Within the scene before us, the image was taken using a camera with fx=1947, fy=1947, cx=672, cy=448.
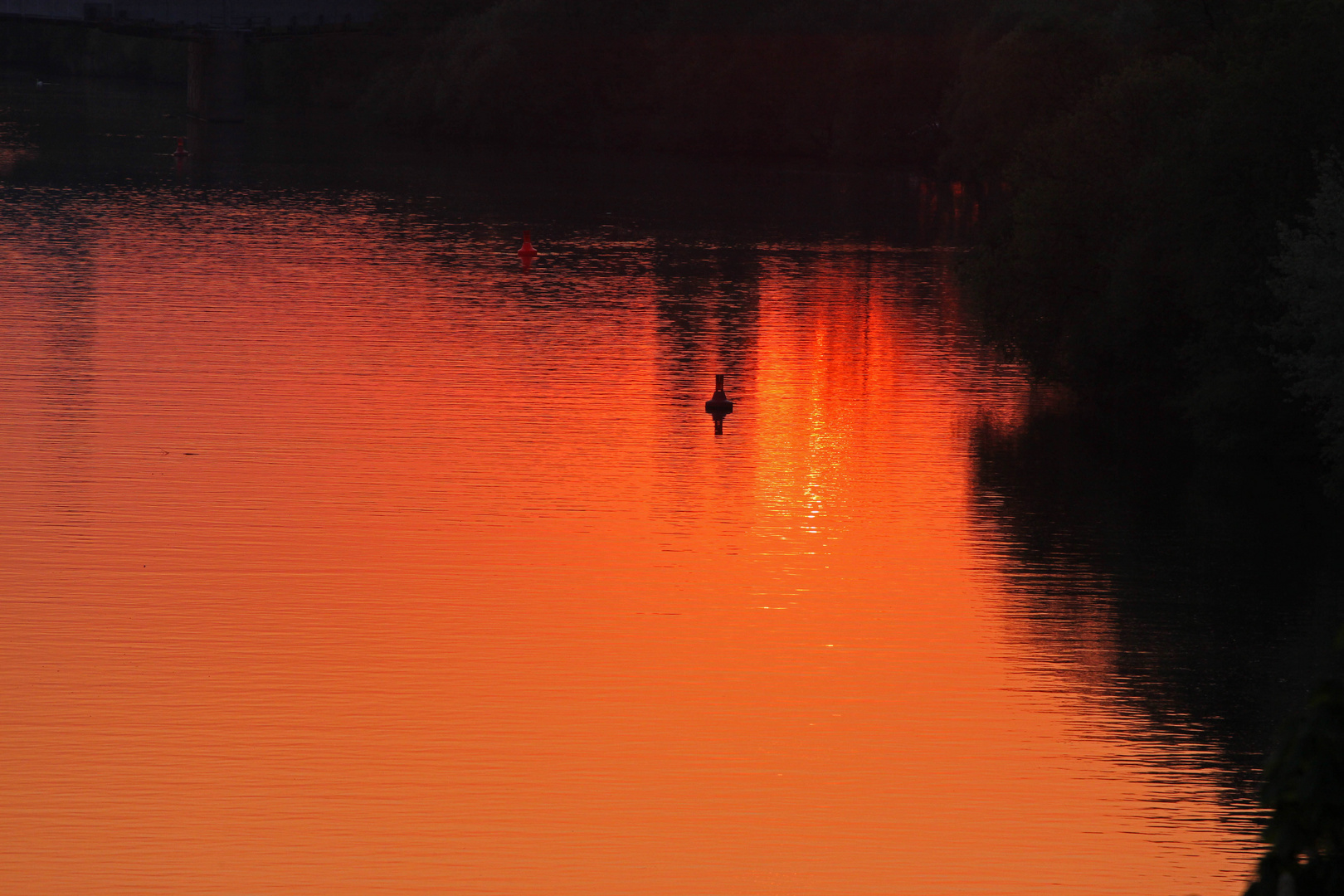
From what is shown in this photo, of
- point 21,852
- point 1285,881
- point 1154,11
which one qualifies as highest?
point 1154,11

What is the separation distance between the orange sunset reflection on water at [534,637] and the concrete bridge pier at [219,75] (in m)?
95.9

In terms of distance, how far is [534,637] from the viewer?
931 inches

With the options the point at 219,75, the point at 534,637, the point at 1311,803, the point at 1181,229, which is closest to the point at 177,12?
the point at 219,75

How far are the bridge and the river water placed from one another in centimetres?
9090

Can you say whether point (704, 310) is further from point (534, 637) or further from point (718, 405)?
point (534, 637)

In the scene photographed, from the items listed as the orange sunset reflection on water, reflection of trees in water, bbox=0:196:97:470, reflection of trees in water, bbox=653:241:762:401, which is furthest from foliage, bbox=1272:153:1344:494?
reflection of trees in water, bbox=0:196:97:470

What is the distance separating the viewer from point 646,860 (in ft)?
56.0

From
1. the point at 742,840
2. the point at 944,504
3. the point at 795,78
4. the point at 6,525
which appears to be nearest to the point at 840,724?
the point at 742,840

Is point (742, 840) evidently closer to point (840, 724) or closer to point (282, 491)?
point (840, 724)

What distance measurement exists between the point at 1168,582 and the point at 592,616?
8.57m

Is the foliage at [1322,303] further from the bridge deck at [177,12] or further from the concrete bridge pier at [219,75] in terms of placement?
the bridge deck at [177,12]

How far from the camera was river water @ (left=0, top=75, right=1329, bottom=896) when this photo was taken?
690 inches

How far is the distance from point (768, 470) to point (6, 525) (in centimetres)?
1279

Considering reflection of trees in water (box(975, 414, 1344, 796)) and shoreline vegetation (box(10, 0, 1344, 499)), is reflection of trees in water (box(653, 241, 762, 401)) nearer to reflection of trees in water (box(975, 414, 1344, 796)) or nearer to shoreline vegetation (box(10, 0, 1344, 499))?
shoreline vegetation (box(10, 0, 1344, 499))
